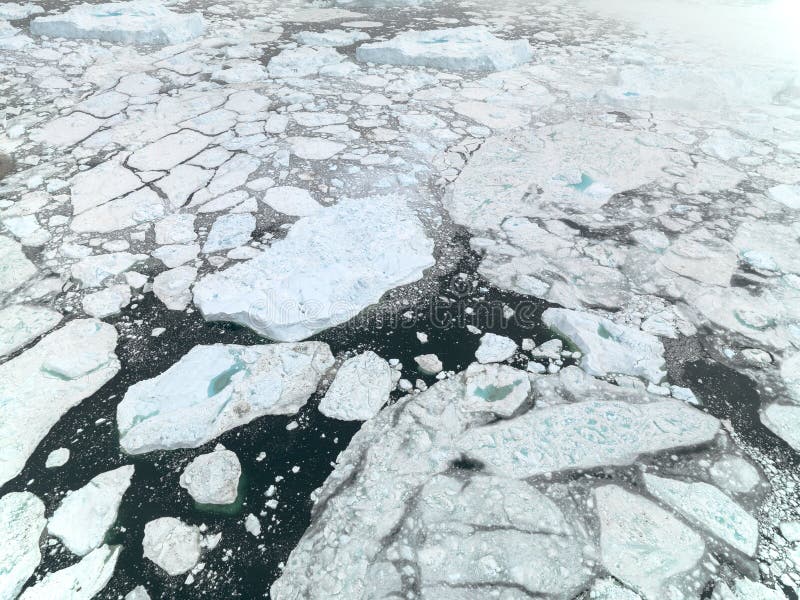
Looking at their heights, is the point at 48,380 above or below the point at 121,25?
below

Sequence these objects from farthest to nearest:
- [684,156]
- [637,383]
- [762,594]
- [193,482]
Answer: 1. [684,156]
2. [637,383]
3. [193,482]
4. [762,594]


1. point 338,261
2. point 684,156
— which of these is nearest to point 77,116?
point 338,261

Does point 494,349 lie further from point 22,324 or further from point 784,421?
point 22,324

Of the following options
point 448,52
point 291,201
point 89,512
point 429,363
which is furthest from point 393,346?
point 448,52

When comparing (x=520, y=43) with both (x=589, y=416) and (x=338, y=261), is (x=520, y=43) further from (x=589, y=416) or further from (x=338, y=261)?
(x=589, y=416)

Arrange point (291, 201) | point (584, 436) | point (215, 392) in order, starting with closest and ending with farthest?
→ point (584, 436), point (215, 392), point (291, 201)

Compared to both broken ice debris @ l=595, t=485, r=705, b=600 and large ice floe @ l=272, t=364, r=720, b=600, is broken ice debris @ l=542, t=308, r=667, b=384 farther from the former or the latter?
broken ice debris @ l=595, t=485, r=705, b=600

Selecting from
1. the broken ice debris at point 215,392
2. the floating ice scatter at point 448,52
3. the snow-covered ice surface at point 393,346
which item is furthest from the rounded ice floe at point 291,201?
the floating ice scatter at point 448,52
